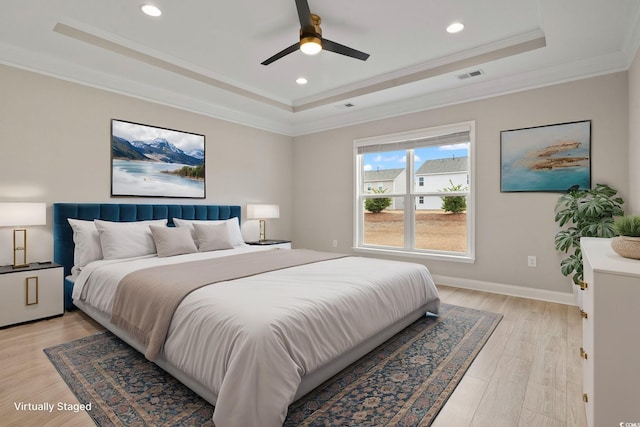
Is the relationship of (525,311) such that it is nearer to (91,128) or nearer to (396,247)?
(396,247)

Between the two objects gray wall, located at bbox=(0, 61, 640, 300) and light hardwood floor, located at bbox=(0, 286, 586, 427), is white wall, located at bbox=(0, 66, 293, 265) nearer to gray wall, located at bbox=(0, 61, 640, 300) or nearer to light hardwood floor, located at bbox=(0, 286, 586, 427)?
gray wall, located at bbox=(0, 61, 640, 300)

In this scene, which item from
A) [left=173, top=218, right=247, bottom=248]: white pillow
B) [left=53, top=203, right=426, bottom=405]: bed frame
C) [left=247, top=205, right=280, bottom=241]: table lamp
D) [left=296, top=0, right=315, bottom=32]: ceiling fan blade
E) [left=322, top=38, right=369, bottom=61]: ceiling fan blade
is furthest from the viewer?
[left=247, top=205, right=280, bottom=241]: table lamp

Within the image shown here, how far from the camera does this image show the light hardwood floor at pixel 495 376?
1675mm

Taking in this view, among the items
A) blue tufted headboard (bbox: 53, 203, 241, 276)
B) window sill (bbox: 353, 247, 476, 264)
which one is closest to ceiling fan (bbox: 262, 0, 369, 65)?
blue tufted headboard (bbox: 53, 203, 241, 276)

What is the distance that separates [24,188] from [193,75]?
2.08 metres

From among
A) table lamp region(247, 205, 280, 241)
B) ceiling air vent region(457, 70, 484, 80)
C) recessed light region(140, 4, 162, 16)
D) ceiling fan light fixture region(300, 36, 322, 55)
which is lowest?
table lamp region(247, 205, 280, 241)

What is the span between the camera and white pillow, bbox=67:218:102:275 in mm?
3189

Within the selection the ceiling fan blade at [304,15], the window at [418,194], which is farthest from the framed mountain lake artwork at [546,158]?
the ceiling fan blade at [304,15]

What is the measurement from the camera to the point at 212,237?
386 cm

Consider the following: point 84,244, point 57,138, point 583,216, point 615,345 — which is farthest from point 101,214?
point 583,216

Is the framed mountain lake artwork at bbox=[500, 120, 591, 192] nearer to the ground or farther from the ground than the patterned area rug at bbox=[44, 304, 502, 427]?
farther from the ground

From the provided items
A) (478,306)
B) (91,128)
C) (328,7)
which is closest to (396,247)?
(478,306)

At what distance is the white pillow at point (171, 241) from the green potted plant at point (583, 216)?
151 inches

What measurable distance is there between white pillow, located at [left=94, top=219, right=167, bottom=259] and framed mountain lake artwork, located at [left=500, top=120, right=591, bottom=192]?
414 cm
